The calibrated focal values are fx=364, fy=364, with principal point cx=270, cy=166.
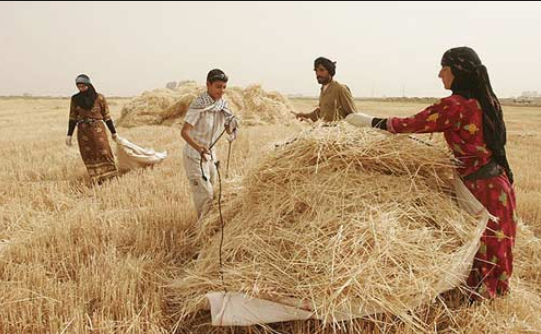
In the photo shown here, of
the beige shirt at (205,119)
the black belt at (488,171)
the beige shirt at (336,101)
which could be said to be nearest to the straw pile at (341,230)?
the black belt at (488,171)

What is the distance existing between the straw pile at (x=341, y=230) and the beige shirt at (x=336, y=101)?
1114mm

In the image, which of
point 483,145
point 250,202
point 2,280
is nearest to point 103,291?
point 2,280

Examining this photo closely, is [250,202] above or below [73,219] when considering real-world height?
above

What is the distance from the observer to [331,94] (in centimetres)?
396

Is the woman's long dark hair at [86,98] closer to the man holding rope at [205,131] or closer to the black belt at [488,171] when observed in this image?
the man holding rope at [205,131]

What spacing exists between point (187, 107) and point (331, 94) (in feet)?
30.5

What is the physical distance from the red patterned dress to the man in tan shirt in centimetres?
149

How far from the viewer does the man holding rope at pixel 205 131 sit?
3.38 meters

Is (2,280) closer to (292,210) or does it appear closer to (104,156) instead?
(292,210)

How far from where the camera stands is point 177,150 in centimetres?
790

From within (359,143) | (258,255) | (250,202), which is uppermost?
(359,143)

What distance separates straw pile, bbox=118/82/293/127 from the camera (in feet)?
41.4

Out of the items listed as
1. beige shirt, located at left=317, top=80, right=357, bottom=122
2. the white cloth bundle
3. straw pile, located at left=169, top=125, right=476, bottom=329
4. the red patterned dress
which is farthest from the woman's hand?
the white cloth bundle

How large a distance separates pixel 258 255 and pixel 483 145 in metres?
1.61
